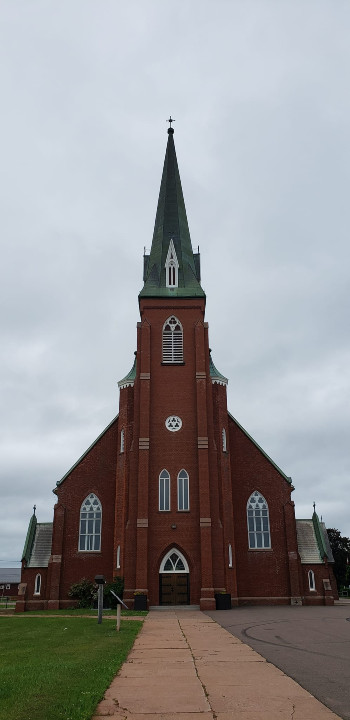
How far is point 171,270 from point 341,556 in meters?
39.8

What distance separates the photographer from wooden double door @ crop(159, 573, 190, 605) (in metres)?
31.9

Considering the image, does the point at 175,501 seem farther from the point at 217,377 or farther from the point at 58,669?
the point at 58,669

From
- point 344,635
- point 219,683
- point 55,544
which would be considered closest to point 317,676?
point 219,683

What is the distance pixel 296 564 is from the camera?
3609cm

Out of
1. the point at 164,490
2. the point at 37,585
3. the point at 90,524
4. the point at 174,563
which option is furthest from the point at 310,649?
the point at 37,585

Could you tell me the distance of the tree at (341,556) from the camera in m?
61.0

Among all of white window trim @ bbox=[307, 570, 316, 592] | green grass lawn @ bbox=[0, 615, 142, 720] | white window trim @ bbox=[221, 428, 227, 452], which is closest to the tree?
white window trim @ bbox=[307, 570, 316, 592]

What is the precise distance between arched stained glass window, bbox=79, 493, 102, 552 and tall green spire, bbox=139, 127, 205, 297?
14461 mm

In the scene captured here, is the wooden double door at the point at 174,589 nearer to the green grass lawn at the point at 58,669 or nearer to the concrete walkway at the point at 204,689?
the green grass lawn at the point at 58,669

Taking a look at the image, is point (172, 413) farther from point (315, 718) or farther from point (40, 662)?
point (315, 718)

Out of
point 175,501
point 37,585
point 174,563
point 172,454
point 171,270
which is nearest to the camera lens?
point 174,563

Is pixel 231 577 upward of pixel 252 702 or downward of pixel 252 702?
upward

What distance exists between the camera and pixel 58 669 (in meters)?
10.1

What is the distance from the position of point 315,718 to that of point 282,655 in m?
5.92
